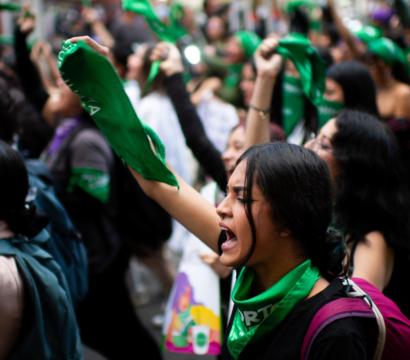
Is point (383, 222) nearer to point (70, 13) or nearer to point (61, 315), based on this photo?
point (61, 315)

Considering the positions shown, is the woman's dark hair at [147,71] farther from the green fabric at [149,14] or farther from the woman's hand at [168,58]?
the woman's hand at [168,58]

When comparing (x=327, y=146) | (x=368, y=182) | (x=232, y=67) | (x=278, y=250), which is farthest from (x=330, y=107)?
(x=232, y=67)

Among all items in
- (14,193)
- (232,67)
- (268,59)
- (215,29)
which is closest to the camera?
(14,193)

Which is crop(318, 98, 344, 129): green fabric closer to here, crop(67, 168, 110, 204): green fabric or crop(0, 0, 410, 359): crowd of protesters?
crop(0, 0, 410, 359): crowd of protesters

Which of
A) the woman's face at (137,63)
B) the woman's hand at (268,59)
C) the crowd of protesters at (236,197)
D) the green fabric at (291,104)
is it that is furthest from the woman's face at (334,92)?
the woman's face at (137,63)

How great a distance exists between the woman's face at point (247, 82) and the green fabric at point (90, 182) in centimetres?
215

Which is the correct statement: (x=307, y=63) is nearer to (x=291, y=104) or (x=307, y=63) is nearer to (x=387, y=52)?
(x=291, y=104)

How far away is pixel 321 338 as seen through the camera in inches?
64.8

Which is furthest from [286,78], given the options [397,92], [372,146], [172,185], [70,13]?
[70,13]

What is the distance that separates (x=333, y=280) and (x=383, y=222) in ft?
2.49

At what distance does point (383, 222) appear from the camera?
99.5 inches

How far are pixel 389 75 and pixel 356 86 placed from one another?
1.42 m

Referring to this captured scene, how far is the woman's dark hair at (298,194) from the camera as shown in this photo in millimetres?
1803

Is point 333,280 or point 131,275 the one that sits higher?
point 333,280
